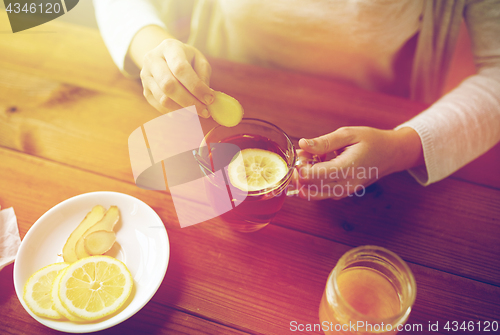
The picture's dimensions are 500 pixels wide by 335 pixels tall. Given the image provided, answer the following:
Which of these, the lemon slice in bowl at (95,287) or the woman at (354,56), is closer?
the lemon slice in bowl at (95,287)

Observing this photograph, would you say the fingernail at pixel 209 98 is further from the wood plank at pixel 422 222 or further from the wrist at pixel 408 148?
the wrist at pixel 408 148

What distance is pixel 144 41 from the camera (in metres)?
0.85

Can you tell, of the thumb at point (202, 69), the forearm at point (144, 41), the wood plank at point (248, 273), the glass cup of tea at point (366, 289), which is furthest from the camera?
the forearm at point (144, 41)

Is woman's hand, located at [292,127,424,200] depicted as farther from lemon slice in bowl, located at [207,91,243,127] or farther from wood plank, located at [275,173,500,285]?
lemon slice in bowl, located at [207,91,243,127]

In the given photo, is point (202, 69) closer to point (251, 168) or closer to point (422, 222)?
point (251, 168)

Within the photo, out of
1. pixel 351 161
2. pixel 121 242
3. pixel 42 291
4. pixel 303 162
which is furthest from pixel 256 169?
pixel 42 291

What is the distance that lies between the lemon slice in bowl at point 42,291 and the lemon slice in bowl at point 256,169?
36 cm

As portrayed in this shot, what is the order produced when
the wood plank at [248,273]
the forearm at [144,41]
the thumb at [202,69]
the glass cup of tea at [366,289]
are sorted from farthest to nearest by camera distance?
the forearm at [144,41]
the thumb at [202,69]
the wood plank at [248,273]
the glass cup of tea at [366,289]

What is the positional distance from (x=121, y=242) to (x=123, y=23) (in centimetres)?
62

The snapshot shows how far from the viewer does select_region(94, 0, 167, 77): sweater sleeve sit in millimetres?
863

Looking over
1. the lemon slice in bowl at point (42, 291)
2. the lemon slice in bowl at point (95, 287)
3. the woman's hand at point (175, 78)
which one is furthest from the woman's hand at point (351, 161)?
the lemon slice in bowl at point (42, 291)

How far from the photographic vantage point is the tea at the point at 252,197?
0.59 metres

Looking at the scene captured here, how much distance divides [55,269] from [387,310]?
0.60m

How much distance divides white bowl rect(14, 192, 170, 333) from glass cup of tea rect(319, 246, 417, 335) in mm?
312
